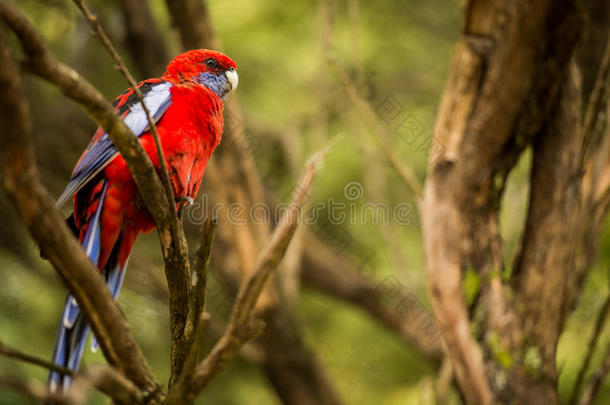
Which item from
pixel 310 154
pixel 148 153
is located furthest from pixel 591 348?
pixel 310 154

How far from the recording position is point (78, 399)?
90 centimetres

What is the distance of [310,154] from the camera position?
534 cm

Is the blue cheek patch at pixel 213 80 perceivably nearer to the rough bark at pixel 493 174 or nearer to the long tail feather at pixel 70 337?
the long tail feather at pixel 70 337

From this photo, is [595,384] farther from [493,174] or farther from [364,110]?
[364,110]

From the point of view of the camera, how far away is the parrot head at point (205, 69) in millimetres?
1938

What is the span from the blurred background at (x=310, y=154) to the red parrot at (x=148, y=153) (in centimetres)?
183

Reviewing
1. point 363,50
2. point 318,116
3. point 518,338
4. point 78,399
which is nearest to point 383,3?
point 363,50

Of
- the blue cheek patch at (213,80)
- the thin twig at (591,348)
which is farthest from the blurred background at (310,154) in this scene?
the blue cheek patch at (213,80)

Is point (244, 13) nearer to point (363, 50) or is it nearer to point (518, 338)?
point (363, 50)

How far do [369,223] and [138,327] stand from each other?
2578 millimetres

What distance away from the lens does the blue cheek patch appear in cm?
196

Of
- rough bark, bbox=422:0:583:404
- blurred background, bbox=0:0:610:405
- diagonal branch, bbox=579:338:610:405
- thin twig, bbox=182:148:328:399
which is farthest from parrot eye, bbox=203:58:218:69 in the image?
diagonal branch, bbox=579:338:610:405

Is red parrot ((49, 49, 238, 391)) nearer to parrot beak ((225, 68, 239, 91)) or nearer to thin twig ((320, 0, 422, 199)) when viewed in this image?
parrot beak ((225, 68, 239, 91))

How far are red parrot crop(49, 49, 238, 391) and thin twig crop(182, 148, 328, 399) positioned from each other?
16.3 inches
